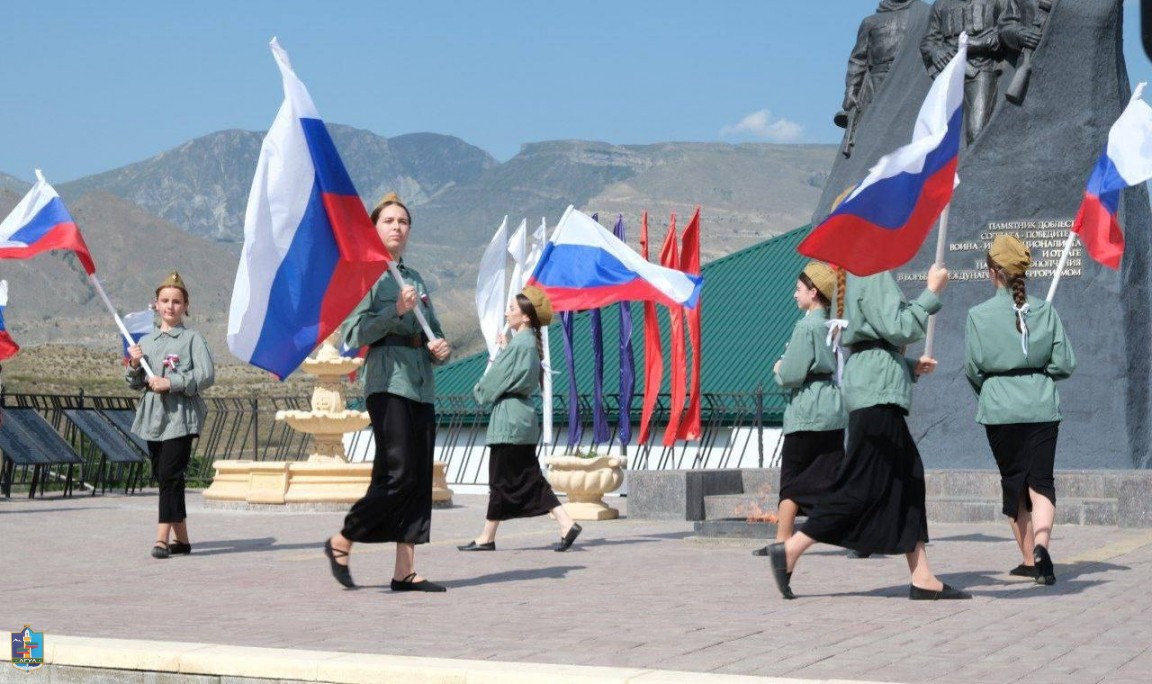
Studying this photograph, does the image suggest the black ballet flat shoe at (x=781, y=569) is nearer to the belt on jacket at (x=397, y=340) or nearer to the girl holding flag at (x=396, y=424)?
the girl holding flag at (x=396, y=424)

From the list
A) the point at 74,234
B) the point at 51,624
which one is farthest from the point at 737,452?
the point at 51,624

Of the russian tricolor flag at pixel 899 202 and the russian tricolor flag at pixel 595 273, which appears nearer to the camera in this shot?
the russian tricolor flag at pixel 899 202

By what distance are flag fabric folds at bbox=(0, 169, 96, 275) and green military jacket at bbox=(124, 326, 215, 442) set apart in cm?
163

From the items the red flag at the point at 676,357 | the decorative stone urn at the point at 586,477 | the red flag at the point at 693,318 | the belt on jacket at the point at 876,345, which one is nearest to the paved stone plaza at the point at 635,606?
the belt on jacket at the point at 876,345

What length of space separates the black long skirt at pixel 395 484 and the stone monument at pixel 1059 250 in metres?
8.69

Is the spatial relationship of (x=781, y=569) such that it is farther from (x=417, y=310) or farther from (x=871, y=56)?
(x=871, y=56)

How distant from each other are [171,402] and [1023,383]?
570 centimetres

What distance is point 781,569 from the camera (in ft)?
26.7

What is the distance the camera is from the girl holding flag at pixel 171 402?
11289 millimetres

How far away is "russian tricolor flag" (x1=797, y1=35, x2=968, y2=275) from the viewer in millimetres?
8203

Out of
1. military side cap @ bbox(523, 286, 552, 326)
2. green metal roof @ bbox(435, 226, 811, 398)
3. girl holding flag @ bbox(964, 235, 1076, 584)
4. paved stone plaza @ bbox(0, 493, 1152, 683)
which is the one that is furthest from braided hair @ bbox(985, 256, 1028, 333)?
green metal roof @ bbox(435, 226, 811, 398)

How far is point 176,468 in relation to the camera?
11.4 meters

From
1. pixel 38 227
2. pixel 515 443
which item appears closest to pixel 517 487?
pixel 515 443

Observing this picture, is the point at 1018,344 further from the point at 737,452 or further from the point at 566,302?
the point at 737,452
